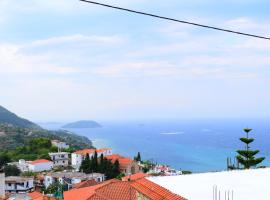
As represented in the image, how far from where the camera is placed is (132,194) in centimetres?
1443

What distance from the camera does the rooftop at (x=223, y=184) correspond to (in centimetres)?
783

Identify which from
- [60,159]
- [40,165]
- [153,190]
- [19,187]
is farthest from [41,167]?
[153,190]

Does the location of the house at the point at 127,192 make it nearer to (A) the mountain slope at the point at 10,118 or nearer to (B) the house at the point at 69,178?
(B) the house at the point at 69,178

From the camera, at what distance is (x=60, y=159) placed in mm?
62688

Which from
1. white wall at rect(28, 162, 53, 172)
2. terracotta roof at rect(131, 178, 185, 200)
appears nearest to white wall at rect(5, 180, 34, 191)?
white wall at rect(28, 162, 53, 172)

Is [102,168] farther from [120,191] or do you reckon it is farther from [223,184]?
[223,184]

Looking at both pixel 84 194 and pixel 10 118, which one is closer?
pixel 84 194

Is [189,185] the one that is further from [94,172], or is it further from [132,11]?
[94,172]

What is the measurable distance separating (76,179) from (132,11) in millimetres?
39732

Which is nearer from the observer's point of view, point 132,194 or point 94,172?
point 132,194

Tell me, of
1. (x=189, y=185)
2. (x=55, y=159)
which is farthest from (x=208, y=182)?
(x=55, y=159)

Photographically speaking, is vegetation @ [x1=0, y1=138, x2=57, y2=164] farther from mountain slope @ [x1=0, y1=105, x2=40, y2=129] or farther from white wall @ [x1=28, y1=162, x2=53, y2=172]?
mountain slope @ [x1=0, y1=105, x2=40, y2=129]

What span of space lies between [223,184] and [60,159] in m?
56.1

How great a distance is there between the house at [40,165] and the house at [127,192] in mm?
37324
